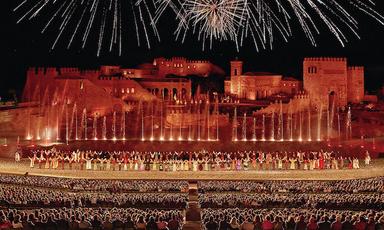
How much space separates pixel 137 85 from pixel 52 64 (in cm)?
1500

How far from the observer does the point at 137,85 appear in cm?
5619

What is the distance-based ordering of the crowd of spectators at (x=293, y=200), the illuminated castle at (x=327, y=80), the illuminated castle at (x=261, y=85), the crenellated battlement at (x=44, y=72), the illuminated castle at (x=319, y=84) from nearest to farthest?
the crowd of spectators at (x=293, y=200), the crenellated battlement at (x=44, y=72), the illuminated castle at (x=327, y=80), the illuminated castle at (x=319, y=84), the illuminated castle at (x=261, y=85)

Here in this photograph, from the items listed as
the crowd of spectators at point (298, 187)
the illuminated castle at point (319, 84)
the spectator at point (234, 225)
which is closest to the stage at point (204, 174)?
the crowd of spectators at point (298, 187)

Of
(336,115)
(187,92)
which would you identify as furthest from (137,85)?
(336,115)

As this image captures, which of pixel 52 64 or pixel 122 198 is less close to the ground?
pixel 52 64

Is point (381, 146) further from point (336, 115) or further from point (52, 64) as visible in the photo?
point (52, 64)

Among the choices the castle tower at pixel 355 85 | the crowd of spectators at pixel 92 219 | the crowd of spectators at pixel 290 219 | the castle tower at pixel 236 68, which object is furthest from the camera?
the castle tower at pixel 236 68

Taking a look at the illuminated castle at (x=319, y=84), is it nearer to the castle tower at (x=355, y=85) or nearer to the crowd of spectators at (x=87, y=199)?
the castle tower at (x=355, y=85)

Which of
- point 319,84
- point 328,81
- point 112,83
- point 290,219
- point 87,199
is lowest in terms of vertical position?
point 87,199

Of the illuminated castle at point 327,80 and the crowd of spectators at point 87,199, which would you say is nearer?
the crowd of spectators at point 87,199

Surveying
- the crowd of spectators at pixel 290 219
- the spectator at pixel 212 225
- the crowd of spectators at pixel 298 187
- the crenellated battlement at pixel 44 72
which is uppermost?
the crenellated battlement at pixel 44 72

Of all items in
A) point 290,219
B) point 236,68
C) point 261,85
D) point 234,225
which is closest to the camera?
point 234,225

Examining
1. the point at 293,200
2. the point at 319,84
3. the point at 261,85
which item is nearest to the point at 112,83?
the point at 261,85

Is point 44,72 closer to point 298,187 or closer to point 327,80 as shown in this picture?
point 327,80
